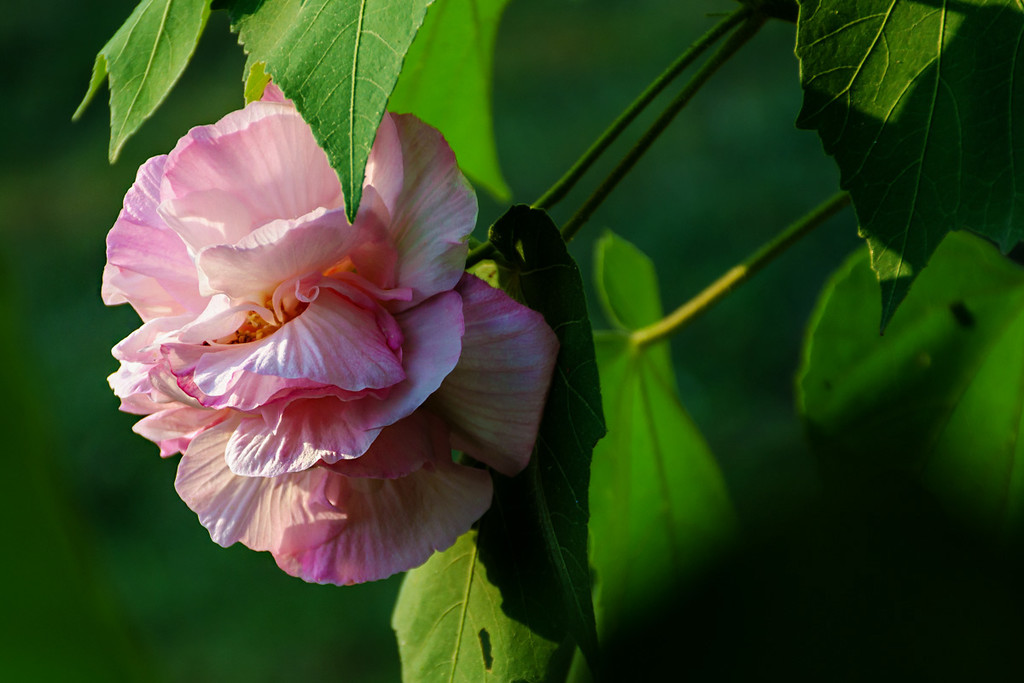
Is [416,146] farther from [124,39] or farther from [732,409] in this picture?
[732,409]

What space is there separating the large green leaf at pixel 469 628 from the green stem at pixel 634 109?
0.09 meters

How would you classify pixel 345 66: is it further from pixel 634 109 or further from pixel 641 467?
pixel 641 467

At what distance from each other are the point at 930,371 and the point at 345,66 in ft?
0.91

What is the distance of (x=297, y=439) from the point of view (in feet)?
0.78

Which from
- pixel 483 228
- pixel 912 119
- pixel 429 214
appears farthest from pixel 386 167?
pixel 483 228

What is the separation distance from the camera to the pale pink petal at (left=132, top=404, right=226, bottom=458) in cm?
26

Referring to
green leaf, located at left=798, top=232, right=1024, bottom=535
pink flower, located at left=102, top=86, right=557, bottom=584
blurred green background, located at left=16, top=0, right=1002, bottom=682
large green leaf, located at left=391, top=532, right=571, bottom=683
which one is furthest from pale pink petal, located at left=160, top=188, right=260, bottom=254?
blurred green background, located at left=16, top=0, right=1002, bottom=682

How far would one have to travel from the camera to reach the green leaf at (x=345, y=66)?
215 mm

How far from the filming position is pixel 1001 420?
397 millimetres

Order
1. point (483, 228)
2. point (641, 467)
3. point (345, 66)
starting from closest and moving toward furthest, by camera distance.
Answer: point (345, 66) → point (641, 467) → point (483, 228)

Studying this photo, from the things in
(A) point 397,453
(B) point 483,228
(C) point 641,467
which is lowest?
(B) point 483,228

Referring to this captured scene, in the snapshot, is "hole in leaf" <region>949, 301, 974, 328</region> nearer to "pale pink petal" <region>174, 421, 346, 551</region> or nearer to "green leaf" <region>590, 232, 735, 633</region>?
"green leaf" <region>590, 232, 735, 633</region>

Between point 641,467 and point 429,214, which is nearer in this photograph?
point 429,214

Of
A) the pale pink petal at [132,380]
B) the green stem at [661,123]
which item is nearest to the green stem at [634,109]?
the green stem at [661,123]
